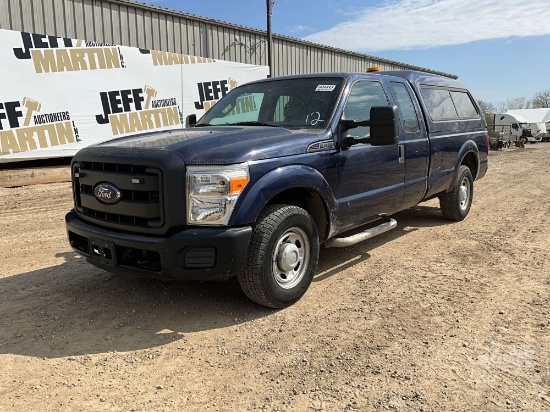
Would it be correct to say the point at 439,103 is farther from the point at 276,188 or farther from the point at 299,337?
the point at 299,337

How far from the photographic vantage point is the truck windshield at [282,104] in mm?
4355

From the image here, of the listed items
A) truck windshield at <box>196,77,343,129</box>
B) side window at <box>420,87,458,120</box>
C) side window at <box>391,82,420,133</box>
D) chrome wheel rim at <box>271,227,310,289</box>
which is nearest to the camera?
chrome wheel rim at <box>271,227,310,289</box>

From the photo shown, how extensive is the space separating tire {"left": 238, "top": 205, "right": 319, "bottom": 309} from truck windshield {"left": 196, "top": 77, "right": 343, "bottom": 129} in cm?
100

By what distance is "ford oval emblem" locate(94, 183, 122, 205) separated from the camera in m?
3.49

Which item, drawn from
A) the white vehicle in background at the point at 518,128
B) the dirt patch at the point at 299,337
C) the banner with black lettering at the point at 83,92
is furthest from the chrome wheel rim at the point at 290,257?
the white vehicle in background at the point at 518,128

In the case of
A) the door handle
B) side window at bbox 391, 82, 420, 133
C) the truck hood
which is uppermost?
side window at bbox 391, 82, 420, 133

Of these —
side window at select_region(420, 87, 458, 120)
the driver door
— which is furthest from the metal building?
the driver door

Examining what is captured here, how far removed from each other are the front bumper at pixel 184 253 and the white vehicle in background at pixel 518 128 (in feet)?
109

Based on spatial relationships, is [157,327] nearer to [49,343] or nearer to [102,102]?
[49,343]

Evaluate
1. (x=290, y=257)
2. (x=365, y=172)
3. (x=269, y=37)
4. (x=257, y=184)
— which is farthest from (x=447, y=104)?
(x=269, y=37)

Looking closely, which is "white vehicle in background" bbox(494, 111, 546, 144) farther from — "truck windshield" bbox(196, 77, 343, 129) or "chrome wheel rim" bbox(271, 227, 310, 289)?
"chrome wheel rim" bbox(271, 227, 310, 289)

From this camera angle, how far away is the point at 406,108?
539cm

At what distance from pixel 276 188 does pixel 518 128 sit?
35544 mm

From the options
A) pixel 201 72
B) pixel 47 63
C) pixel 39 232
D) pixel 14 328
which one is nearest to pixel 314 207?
pixel 14 328
